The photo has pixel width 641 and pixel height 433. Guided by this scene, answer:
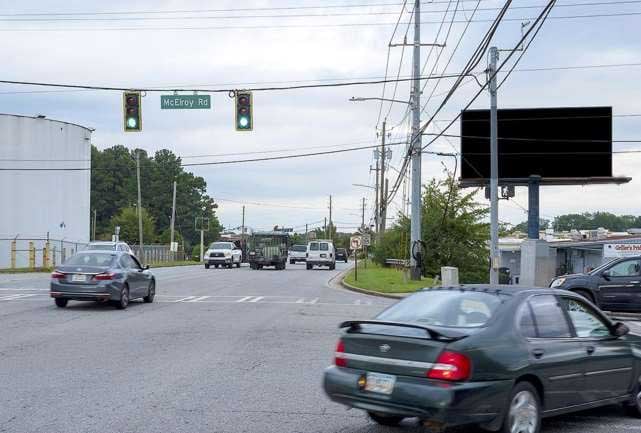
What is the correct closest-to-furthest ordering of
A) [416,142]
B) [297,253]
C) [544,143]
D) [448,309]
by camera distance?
[448,309] → [416,142] → [544,143] → [297,253]

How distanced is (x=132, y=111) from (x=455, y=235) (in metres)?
25.0

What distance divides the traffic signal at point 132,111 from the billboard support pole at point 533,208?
2178cm

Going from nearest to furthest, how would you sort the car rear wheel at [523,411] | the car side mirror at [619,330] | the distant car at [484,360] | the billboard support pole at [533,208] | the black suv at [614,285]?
the distant car at [484,360]
the car rear wheel at [523,411]
the car side mirror at [619,330]
the black suv at [614,285]
the billboard support pole at [533,208]

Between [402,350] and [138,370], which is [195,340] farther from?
[402,350]

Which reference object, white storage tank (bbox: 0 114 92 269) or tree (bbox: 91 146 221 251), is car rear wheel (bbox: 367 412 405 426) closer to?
Answer: white storage tank (bbox: 0 114 92 269)

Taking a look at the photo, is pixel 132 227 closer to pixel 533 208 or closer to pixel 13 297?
pixel 533 208

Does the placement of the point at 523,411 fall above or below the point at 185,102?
below

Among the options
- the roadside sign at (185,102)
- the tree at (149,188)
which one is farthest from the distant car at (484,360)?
the tree at (149,188)

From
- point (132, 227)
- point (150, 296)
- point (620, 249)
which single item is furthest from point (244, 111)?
point (132, 227)

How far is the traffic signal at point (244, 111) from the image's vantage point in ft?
80.4

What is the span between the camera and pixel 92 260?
1997 cm

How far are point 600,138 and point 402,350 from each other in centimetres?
3791

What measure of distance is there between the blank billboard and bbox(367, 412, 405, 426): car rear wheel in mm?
34708

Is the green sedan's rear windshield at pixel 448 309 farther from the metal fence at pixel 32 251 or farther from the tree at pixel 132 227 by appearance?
the tree at pixel 132 227
